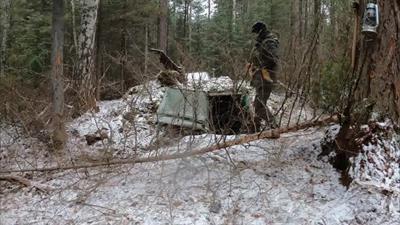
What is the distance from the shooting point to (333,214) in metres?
4.27

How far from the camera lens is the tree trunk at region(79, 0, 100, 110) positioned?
331 inches

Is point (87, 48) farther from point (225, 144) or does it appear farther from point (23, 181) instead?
point (225, 144)

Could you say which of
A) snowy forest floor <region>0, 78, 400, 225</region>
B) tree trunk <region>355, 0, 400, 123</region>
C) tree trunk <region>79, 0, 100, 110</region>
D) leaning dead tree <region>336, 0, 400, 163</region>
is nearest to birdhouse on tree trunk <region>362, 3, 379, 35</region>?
leaning dead tree <region>336, 0, 400, 163</region>

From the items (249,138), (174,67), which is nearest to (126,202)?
(249,138)

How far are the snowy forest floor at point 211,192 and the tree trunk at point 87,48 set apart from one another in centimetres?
317

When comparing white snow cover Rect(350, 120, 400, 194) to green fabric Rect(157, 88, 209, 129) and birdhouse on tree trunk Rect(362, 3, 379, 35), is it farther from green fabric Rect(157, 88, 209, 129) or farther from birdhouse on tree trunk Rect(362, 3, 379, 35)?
green fabric Rect(157, 88, 209, 129)

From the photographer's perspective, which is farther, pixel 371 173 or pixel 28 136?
pixel 28 136

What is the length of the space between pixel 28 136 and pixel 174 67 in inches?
166

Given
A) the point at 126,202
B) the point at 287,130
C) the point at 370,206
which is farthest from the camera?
the point at 287,130

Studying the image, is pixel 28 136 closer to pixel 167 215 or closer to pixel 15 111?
pixel 15 111

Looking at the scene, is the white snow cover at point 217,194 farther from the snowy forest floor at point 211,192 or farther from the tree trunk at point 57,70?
the tree trunk at point 57,70

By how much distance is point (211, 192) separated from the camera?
482 centimetres

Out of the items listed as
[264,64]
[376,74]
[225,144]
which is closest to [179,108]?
[264,64]

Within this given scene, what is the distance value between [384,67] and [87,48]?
6014mm
